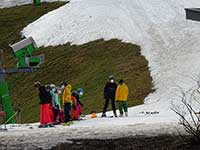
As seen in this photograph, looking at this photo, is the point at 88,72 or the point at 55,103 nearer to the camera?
the point at 55,103

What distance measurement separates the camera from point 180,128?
16906 mm

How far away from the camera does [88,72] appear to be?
31406 millimetres

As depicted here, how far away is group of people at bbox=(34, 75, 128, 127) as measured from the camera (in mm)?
21031

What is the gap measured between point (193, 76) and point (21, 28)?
16.7 meters

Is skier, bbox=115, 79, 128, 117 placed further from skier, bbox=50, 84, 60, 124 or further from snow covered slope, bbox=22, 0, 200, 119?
snow covered slope, bbox=22, 0, 200, 119

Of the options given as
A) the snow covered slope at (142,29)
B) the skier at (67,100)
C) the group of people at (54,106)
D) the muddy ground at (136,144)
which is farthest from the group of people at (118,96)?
the muddy ground at (136,144)

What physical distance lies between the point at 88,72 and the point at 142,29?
7635mm

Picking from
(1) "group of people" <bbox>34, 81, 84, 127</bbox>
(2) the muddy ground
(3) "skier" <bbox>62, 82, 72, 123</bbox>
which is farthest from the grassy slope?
(2) the muddy ground

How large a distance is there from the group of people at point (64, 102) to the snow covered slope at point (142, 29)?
17.4 ft

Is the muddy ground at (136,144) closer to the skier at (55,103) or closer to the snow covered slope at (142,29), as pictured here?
the skier at (55,103)

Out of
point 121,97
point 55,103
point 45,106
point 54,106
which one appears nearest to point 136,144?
point 45,106

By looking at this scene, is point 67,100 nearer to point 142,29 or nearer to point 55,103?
point 55,103

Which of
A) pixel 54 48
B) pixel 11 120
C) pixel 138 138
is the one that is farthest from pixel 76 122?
pixel 54 48

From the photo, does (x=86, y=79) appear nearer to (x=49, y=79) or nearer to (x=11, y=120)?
(x=49, y=79)
